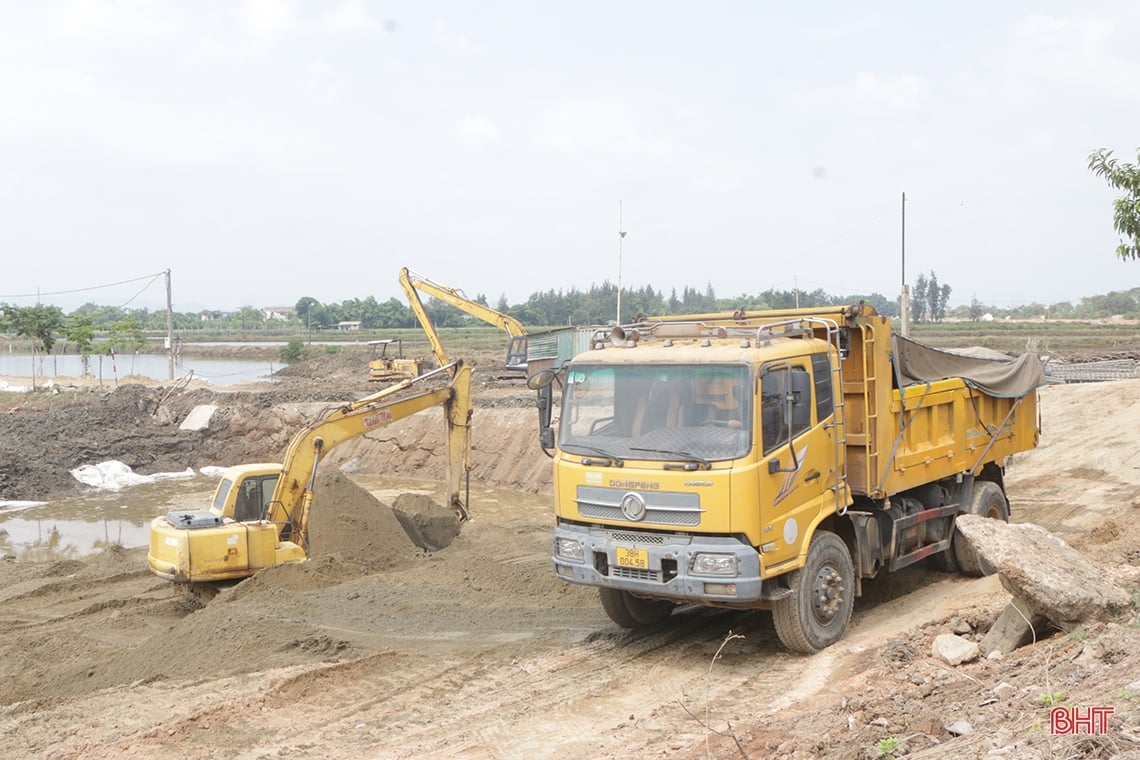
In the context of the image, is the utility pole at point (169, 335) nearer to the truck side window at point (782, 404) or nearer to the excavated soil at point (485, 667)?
the excavated soil at point (485, 667)

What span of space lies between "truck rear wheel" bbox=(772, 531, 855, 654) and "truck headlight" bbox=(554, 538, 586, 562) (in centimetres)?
170

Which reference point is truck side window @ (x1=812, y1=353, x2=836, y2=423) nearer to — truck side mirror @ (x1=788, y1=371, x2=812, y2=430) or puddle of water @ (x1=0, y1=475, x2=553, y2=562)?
truck side mirror @ (x1=788, y1=371, x2=812, y2=430)

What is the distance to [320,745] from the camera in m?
7.09

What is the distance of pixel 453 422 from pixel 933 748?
1047cm

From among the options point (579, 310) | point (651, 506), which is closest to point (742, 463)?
point (651, 506)

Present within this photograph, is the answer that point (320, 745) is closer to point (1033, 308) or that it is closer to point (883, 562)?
point (883, 562)

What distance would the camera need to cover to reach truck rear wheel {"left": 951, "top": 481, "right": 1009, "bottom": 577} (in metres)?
11.3

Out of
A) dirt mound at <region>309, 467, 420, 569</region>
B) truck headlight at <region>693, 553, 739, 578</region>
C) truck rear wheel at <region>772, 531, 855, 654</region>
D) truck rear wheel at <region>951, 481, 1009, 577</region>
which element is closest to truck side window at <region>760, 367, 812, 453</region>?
truck headlight at <region>693, 553, 739, 578</region>

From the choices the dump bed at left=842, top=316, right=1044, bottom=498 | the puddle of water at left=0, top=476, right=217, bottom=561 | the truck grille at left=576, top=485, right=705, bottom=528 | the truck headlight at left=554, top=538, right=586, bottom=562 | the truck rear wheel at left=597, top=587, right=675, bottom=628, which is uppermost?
the dump bed at left=842, top=316, right=1044, bottom=498

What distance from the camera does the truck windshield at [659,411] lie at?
7.91m

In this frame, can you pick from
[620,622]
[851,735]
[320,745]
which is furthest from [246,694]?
[851,735]

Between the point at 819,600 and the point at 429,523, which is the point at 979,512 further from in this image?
the point at 429,523

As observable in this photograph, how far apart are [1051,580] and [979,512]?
13.3 feet

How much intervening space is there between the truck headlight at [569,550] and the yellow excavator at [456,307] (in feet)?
35.9
